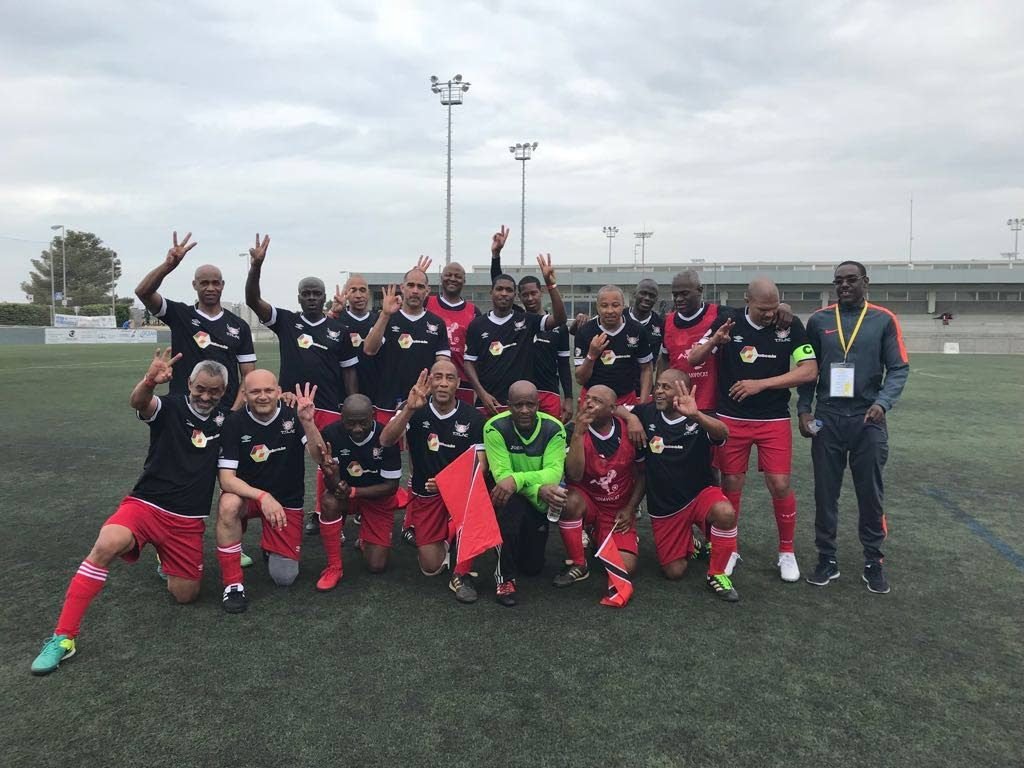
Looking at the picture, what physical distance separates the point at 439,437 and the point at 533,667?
1.82 m

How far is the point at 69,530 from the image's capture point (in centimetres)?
505

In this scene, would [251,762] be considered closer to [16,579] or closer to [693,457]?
[16,579]

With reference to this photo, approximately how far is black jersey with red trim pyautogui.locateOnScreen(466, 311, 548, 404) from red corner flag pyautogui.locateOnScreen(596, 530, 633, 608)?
5.62 ft

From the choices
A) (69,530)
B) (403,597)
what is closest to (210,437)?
(403,597)

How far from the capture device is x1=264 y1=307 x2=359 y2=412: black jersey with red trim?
516cm

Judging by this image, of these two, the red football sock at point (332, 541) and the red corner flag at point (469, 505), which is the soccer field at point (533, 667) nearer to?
the red football sock at point (332, 541)

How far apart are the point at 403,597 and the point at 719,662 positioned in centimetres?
186

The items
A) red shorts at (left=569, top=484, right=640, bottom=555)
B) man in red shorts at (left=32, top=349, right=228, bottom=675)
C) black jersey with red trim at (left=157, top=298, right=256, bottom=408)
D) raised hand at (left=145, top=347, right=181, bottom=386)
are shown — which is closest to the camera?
raised hand at (left=145, top=347, right=181, bottom=386)

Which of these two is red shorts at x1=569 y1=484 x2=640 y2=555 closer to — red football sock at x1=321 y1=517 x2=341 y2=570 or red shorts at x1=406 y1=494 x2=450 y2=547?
red shorts at x1=406 y1=494 x2=450 y2=547

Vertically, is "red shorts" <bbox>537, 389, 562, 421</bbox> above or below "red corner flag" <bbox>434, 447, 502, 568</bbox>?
above

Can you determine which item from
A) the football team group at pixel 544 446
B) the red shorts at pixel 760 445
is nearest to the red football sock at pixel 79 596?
the football team group at pixel 544 446

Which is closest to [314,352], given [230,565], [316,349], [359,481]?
[316,349]

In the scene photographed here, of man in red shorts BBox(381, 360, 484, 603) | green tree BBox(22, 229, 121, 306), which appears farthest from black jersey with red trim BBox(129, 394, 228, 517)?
green tree BBox(22, 229, 121, 306)

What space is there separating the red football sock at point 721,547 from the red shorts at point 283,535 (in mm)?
2688
